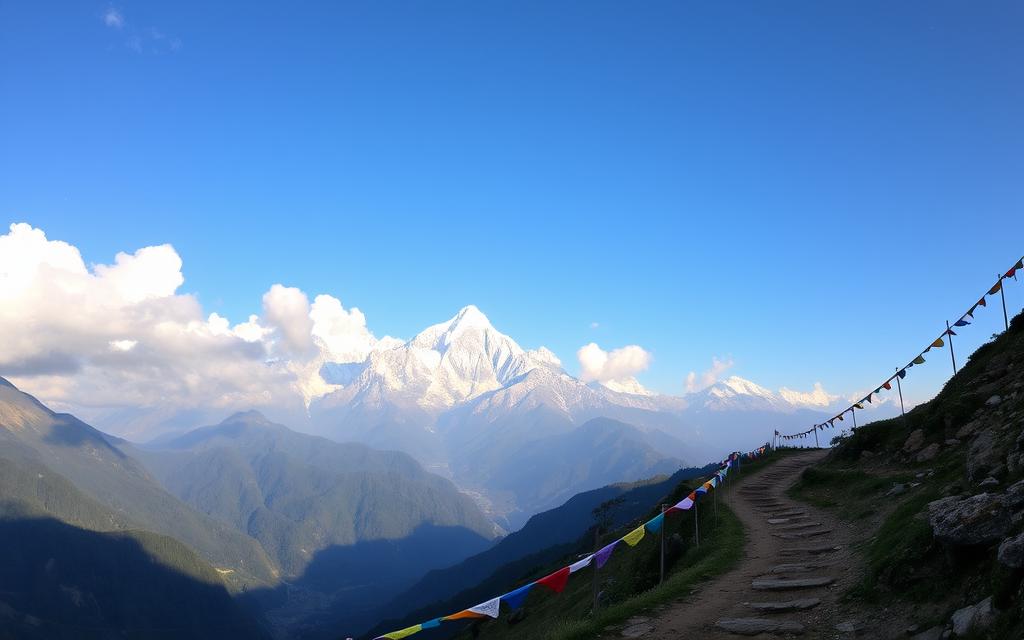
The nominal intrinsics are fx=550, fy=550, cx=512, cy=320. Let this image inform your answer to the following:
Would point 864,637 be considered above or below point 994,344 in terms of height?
below

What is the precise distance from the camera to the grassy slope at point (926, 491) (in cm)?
1149

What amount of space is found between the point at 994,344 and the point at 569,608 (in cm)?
3317


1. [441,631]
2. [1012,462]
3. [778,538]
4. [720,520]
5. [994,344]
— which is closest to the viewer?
[1012,462]

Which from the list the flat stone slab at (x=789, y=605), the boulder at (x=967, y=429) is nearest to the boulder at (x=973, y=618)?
the flat stone slab at (x=789, y=605)

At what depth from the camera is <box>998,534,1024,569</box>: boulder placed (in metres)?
9.55

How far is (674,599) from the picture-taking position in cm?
1816

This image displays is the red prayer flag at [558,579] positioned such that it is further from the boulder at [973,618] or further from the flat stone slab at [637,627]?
the boulder at [973,618]

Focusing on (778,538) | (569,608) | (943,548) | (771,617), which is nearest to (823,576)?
(771,617)

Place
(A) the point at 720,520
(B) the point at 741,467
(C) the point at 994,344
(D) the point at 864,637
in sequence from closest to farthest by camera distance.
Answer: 1. (D) the point at 864,637
2. (A) the point at 720,520
3. (C) the point at 994,344
4. (B) the point at 741,467

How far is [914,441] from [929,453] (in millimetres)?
2850

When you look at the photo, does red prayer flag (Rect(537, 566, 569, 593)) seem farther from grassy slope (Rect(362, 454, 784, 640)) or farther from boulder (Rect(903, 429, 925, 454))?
boulder (Rect(903, 429, 925, 454))

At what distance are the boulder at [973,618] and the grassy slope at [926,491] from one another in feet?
0.86

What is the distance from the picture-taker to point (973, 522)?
1183 centimetres

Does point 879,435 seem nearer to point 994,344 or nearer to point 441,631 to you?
point 994,344
